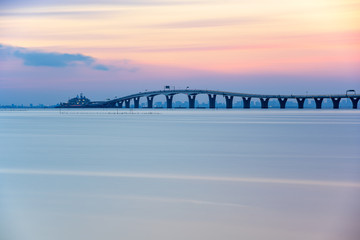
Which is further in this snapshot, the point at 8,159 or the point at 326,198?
the point at 8,159

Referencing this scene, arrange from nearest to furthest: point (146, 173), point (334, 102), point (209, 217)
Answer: point (209, 217) → point (146, 173) → point (334, 102)

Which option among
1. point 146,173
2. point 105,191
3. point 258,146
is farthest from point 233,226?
point 258,146

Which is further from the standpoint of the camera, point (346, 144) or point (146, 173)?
point (346, 144)

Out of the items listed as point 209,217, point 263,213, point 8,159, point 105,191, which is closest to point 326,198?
point 263,213

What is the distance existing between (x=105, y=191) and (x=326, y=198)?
5.26 meters

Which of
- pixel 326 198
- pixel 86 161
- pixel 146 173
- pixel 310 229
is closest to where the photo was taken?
pixel 310 229

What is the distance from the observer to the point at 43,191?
41.5 feet

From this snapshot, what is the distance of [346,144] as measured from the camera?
26.7 m

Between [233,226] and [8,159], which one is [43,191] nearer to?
[233,226]

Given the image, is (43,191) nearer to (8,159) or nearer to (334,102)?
(8,159)

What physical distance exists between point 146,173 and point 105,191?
335 cm

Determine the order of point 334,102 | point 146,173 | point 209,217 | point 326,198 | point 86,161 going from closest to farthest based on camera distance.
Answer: point 209,217, point 326,198, point 146,173, point 86,161, point 334,102

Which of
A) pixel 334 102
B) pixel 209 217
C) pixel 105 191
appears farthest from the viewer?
pixel 334 102

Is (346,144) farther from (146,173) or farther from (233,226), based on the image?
(233,226)
